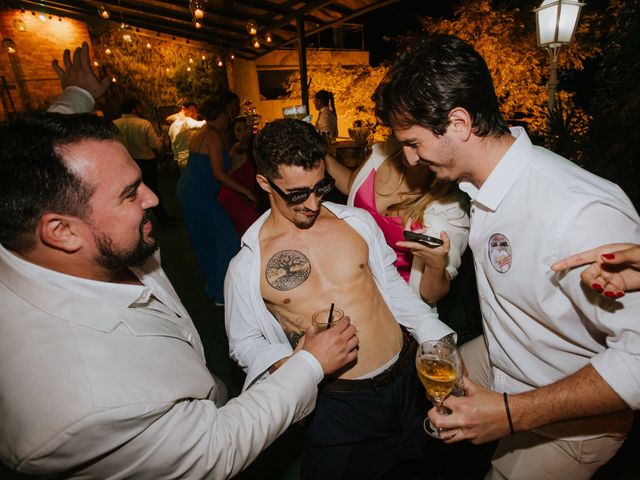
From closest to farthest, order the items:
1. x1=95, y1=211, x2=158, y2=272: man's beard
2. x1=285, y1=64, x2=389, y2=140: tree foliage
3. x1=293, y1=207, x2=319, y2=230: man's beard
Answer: x1=95, y1=211, x2=158, y2=272: man's beard, x1=293, y1=207, x2=319, y2=230: man's beard, x1=285, y1=64, x2=389, y2=140: tree foliage

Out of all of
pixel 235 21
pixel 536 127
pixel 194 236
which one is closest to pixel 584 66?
pixel 536 127

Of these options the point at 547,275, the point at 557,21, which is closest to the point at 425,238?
the point at 547,275

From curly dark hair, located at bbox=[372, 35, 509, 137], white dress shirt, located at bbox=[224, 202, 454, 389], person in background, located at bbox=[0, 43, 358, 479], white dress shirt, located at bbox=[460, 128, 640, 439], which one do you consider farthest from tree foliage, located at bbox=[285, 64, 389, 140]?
person in background, located at bbox=[0, 43, 358, 479]

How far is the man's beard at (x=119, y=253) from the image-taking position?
57.6 inches

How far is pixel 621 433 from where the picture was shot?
1.61 m

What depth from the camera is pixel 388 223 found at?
2732mm

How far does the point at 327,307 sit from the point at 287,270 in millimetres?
353

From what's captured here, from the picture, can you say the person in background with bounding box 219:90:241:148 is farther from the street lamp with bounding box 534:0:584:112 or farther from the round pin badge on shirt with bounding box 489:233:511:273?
the street lamp with bounding box 534:0:584:112

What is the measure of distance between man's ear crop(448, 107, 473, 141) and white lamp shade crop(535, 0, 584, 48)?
242 inches

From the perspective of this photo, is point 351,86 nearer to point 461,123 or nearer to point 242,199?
point 242,199

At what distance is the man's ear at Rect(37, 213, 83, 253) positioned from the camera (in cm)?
133

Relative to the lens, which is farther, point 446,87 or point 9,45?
point 9,45

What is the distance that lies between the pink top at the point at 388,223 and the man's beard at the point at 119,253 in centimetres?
171

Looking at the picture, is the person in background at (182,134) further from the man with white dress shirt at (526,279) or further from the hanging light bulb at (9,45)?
the hanging light bulb at (9,45)
